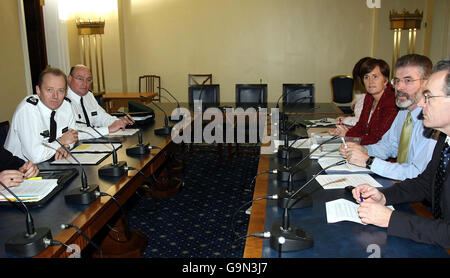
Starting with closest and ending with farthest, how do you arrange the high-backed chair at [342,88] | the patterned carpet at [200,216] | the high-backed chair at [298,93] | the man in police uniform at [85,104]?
the patterned carpet at [200,216] → the man in police uniform at [85,104] → the high-backed chair at [298,93] → the high-backed chair at [342,88]

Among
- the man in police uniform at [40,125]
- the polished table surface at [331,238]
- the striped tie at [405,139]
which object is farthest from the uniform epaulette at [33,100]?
the striped tie at [405,139]

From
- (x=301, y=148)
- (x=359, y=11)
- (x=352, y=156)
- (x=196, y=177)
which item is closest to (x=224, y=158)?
(x=196, y=177)

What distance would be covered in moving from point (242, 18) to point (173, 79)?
170 centimetres

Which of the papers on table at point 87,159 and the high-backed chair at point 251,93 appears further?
the high-backed chair at point 251,93

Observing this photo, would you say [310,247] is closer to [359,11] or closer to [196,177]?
[196,177]

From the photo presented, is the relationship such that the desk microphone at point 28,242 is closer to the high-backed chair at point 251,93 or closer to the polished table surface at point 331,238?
the polished table surface at point 331,238

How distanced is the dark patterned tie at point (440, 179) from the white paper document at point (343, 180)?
0.32 m

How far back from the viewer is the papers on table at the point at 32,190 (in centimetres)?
174

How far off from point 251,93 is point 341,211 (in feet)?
13.4

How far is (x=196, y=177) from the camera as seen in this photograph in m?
4.49

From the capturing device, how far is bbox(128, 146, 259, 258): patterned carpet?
287cm

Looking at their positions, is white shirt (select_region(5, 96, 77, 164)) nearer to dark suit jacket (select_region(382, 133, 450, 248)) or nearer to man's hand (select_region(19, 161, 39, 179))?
man's hand (select_region(19, 161, 39, 179))
